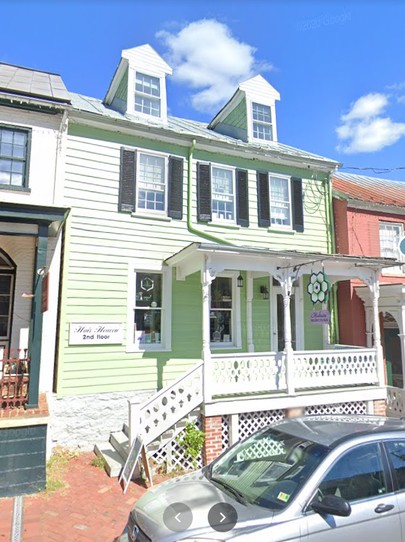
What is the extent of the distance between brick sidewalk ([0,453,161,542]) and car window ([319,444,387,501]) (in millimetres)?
3139

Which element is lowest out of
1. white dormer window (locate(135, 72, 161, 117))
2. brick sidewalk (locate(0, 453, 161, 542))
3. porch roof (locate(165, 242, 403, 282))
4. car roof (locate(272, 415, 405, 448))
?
brick sidewalk (locate(0, 453, 161, 542))

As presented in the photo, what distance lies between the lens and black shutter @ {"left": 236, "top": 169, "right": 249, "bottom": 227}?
35.8 ft

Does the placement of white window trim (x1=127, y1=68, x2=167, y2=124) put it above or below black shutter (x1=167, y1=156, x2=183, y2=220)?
above

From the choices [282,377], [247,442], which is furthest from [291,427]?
[282,377]

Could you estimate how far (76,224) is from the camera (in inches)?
352

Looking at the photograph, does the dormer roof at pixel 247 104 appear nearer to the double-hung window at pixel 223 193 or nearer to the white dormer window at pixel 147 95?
the double-hung window at pixel 223 193

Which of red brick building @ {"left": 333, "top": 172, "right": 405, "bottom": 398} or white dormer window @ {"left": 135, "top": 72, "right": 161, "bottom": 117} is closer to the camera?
white dormer window @ {"left": 135, "top": 72, "right": 161, "bottom": 117}

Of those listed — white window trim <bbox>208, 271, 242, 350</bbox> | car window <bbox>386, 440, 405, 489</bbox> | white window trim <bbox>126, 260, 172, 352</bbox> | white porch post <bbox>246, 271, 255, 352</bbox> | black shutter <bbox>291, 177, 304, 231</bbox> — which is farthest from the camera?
black shutter <bbox>291, 177, 304, 231</bbox>

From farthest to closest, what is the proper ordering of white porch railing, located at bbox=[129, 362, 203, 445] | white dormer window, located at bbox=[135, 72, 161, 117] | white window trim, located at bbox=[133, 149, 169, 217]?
white dormer window, located at bbox=[135, 72, 161, 117] < white window trim, located at bbox=[133, 149, 169, 217] < white porch railing, located at bbox=[129, 362, 203, 445]

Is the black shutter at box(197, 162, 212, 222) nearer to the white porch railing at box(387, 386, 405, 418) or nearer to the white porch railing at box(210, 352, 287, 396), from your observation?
the white porch railing at box(210, 352, 287, 396)

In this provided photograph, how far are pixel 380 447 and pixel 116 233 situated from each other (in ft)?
24.2

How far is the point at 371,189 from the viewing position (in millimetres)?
Answer: 14195

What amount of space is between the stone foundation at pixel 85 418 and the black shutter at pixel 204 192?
16.5 ft

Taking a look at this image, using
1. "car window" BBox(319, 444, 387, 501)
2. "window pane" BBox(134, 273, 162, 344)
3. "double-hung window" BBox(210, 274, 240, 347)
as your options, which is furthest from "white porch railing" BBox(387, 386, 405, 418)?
"car window" BBox(319, 444, 387, 501)
